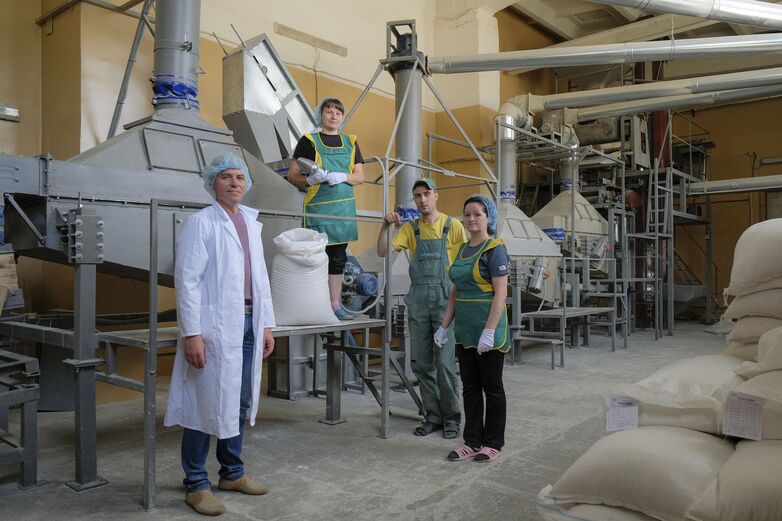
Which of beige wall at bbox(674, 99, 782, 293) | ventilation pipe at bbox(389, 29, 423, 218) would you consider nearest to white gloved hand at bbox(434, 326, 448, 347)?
ventilation pipe at bbox(389, 29, 423, 218)

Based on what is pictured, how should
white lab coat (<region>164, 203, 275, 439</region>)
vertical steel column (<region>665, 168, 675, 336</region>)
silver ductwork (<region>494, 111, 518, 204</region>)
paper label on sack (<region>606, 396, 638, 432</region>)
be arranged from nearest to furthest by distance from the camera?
paper label on sack (<region>606, 396, 638, 432</region>) < white lab coat (<region>164, 203, 275, 439</region>) < silver ductwork (<region>494, 111, 518, 204</region>) < vertical steel column (<region>665, 168, 675, 336</region>)

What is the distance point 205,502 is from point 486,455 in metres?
1.54

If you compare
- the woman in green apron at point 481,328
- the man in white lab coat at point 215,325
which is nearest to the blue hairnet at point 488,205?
the woman in green apron at point 481,328

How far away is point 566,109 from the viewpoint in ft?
31.5

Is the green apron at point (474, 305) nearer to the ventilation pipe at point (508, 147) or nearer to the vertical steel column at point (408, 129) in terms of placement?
the vertical steel column at point (408, 129)

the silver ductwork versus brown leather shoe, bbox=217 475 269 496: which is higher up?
the silver ductwork

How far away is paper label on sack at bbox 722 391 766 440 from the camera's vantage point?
5.39 feet

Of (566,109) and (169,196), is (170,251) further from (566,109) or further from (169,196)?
(566,109)

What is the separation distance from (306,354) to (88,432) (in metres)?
2.47

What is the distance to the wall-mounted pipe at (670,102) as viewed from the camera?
9055mm

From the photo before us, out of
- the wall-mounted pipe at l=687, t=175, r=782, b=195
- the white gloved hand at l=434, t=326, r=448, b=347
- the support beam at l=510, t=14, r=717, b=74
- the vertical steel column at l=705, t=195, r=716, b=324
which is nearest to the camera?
the white gloved hand at l=434, t=326, r=448, b=347

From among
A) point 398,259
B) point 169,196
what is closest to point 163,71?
point 169,196

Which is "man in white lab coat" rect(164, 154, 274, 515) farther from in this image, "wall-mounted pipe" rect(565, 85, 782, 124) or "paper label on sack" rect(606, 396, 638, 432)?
"wall-mounted pipe" rect(565, 85, 782, 124)

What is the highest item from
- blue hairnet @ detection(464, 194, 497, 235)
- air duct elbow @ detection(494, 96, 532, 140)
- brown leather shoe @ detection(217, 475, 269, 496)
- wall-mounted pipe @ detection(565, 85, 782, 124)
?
wall-mounted pipe @ detection(565, 85, 782, 124)
